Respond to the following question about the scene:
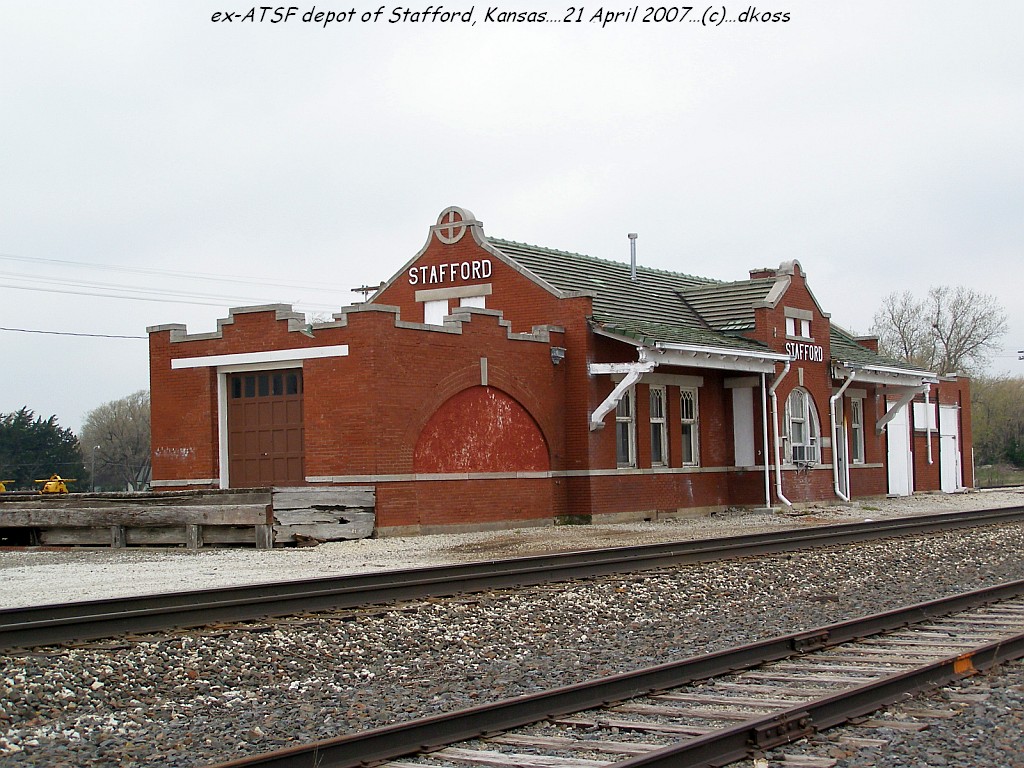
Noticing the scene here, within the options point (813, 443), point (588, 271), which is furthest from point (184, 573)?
point (813, 443)

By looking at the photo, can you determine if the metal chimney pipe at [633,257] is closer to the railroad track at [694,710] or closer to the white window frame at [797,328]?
the white window frame at [797,328]

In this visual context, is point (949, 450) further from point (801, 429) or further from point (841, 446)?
point (801, 429)

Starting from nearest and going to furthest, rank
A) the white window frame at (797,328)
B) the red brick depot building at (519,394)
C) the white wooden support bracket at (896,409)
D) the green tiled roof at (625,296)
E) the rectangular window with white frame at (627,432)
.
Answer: the red brick depot building at (519,394) → the green tiled roof at (625,296) → the rectangular window with white frame at (627,432) → the white window frame at (797,328) → the white wooden support bracket at (896,409)

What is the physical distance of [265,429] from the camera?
23.8m

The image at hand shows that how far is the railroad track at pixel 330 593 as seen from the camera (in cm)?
1027

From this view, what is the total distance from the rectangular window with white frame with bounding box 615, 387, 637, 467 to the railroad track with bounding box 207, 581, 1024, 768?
16475mm

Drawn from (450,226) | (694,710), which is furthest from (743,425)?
(694,710)

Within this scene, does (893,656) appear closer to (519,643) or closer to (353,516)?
(519,643)

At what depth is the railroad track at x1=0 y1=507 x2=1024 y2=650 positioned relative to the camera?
1027 cm

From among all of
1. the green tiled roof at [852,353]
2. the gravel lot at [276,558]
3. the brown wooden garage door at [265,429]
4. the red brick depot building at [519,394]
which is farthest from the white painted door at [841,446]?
the brown wooden garage door at [265,429]

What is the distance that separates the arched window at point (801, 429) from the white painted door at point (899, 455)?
6.31m

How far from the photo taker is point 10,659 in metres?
9.15

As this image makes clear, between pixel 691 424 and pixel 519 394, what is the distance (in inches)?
243

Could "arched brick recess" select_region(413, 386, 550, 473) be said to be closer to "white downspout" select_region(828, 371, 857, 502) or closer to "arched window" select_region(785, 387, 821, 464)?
"arched window" select_region(785, 387, 821, 464)
